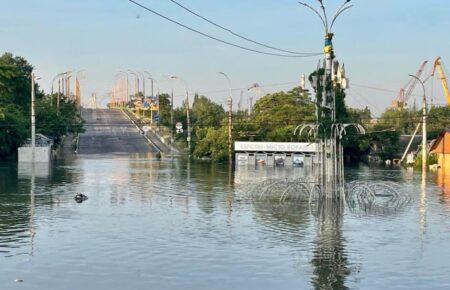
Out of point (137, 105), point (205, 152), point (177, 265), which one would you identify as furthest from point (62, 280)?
point (137, 105)

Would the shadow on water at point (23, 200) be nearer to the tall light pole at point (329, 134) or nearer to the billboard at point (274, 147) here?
the tall light pole at point (329, 134)

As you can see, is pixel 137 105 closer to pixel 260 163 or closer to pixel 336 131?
pixel 260 163

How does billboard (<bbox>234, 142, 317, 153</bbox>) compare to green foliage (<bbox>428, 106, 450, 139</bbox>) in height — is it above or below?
below

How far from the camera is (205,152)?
86.7 metres

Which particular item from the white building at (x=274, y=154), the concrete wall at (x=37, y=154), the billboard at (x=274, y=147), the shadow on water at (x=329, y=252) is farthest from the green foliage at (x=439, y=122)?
the shadow on water at (x=329, y=252)

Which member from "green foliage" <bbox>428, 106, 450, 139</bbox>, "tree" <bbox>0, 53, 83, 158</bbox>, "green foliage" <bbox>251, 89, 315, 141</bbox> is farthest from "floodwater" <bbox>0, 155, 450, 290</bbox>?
"green foliage" <bbox>428, 106, 450, 139</bbox>

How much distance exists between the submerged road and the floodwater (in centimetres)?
6247

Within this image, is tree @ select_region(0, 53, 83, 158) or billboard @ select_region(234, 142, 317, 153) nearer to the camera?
billboard @ select_region(234, 142, 317, 153)

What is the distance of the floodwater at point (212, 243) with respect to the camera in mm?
15750

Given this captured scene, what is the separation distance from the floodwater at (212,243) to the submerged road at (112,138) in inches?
2459

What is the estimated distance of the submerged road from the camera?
97.5 metres

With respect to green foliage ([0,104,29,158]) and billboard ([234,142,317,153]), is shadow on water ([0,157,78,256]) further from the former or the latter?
billboard ([234,142,317,153])

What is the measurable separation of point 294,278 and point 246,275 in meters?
1.16

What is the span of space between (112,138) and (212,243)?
94450mm
